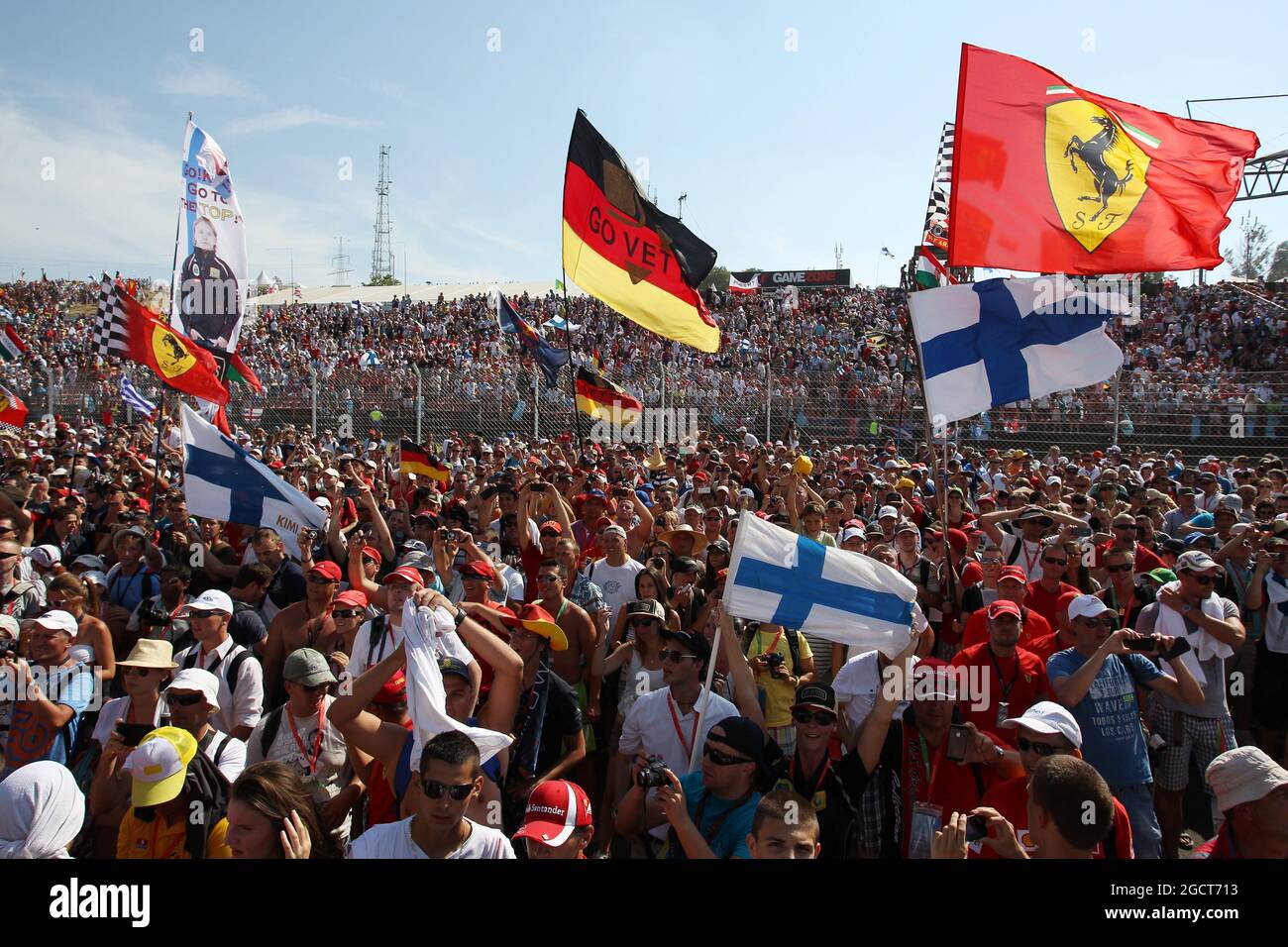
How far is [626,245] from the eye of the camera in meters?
8.59

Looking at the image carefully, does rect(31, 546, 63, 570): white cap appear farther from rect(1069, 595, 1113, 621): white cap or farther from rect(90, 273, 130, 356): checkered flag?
rect(1069, 595, 1113, 621): white cap

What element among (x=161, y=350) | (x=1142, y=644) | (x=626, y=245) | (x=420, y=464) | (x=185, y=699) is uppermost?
(x=626, y=245)

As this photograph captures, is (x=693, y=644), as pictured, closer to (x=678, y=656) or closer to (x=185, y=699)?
(x=678, y=656)

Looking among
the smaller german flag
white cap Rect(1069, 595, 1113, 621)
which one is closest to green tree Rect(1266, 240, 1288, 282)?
the smaller german flag

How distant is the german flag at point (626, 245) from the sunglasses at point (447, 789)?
5981 mm

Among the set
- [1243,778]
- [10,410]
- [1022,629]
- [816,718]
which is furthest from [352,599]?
[10,410]

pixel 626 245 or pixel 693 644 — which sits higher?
pixel 626 245

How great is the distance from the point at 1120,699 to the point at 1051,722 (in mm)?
1084

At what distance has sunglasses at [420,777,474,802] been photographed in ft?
9.71

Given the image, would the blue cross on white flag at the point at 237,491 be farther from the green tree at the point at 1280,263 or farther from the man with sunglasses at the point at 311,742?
the green tree at the point at 1280,263

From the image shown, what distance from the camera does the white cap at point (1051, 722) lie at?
3.46 metres

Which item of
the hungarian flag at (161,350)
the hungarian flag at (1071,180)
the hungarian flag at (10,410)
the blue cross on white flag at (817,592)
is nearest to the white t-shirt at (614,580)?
the blue cross on white flag at (817,592)
